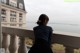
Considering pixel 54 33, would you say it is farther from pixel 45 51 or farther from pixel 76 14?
pixel 76 14

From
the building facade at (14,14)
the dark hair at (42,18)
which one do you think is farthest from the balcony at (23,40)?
the building facade at (14,14)

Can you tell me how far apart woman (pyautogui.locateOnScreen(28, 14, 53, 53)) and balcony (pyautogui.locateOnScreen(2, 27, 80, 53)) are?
0.21 ft

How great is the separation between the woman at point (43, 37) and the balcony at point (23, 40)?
65 mm

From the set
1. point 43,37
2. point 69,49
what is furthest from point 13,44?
point 69,49

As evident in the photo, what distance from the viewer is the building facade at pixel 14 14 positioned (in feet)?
9.04

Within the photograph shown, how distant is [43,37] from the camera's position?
5.79ft

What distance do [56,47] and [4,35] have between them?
84 centimetres

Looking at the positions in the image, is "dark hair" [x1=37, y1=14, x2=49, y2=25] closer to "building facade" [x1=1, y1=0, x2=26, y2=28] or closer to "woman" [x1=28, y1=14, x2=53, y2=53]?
"woman" [x1=28, y1=14, x2=53, y2=53]

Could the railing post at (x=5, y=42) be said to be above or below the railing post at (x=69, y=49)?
below

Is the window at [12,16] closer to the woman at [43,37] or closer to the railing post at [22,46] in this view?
the railing post at [22,46]

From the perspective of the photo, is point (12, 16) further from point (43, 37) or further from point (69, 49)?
point (69, 49)

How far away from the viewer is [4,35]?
2.38 m

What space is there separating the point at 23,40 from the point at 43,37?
0.47 meters

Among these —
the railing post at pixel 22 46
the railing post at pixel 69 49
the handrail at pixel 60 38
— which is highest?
→ the handrail at pixel 60 38
